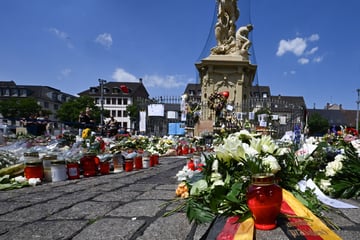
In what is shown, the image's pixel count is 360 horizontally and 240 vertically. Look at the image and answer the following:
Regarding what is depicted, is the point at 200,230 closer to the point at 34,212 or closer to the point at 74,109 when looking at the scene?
the point at 34,212

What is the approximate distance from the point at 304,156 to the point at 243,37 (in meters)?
14.2

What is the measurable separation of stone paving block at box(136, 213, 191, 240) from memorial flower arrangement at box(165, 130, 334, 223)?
74 mm

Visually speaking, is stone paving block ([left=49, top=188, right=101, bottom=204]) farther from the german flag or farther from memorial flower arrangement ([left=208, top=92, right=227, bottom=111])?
memorial flower arrangement ([left=208, top=92, right=227, bottom=111])

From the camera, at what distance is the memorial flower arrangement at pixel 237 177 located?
170 centimetres

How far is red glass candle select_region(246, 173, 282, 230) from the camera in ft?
4.71

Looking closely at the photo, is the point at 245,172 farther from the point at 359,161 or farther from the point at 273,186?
the point at 359,161

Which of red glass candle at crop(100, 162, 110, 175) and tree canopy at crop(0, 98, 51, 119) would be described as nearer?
red glass candle at crop(100, 162, 110, 175)

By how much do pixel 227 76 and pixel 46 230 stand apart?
44.9 feet

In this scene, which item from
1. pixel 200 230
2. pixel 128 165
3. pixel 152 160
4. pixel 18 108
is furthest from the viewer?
pixel 18 108

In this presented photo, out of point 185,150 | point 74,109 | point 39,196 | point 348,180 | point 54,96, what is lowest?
point 185,150

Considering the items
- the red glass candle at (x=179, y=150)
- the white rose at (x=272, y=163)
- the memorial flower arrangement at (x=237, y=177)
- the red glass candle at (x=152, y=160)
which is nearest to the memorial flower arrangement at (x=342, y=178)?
the memorial flower arrangement at (x=237, y=177)

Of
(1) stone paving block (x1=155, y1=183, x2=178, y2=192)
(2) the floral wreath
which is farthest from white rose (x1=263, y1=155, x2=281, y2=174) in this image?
(2) the floral wreath

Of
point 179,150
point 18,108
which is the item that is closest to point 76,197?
point 179,150

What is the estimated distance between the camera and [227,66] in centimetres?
1443
